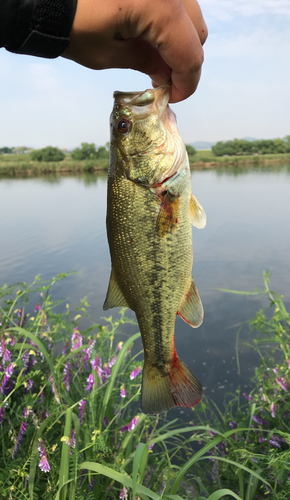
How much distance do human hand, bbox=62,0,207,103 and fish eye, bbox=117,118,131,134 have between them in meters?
0.27

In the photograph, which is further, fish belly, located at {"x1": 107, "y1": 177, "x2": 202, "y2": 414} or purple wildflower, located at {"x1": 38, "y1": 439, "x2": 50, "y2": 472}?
purple wildflower, located at {"x1": 38, "y1": 439, "x2": 50, "y2": 472}

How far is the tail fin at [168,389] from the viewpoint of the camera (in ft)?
5.24

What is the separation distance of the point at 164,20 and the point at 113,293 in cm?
122

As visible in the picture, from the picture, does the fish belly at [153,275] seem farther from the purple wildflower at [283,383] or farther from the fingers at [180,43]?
the purple wildflower at [283,383]

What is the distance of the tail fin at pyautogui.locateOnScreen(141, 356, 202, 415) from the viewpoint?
1.60m

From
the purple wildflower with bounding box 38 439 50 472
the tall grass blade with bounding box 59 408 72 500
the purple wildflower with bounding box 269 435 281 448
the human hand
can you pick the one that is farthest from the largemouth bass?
the purple wildflower with bounding box 269 435 281 448

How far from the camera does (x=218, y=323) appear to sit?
297 inches

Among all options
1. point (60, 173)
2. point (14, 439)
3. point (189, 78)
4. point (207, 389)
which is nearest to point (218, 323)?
point (207, 389)

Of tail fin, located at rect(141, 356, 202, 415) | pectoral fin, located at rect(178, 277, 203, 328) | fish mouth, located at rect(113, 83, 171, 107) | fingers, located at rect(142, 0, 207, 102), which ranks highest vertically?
fingers, located at rect(142, 0, 207, 102)

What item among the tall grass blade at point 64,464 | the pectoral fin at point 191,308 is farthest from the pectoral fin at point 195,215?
the tall grass blade at point 64,464

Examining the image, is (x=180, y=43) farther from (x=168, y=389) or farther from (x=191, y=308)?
(x=168, y=389)

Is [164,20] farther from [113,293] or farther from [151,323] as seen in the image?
[151,323]

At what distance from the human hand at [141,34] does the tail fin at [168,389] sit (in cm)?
141

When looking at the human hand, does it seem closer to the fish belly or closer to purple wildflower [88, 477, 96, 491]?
the fish belly
